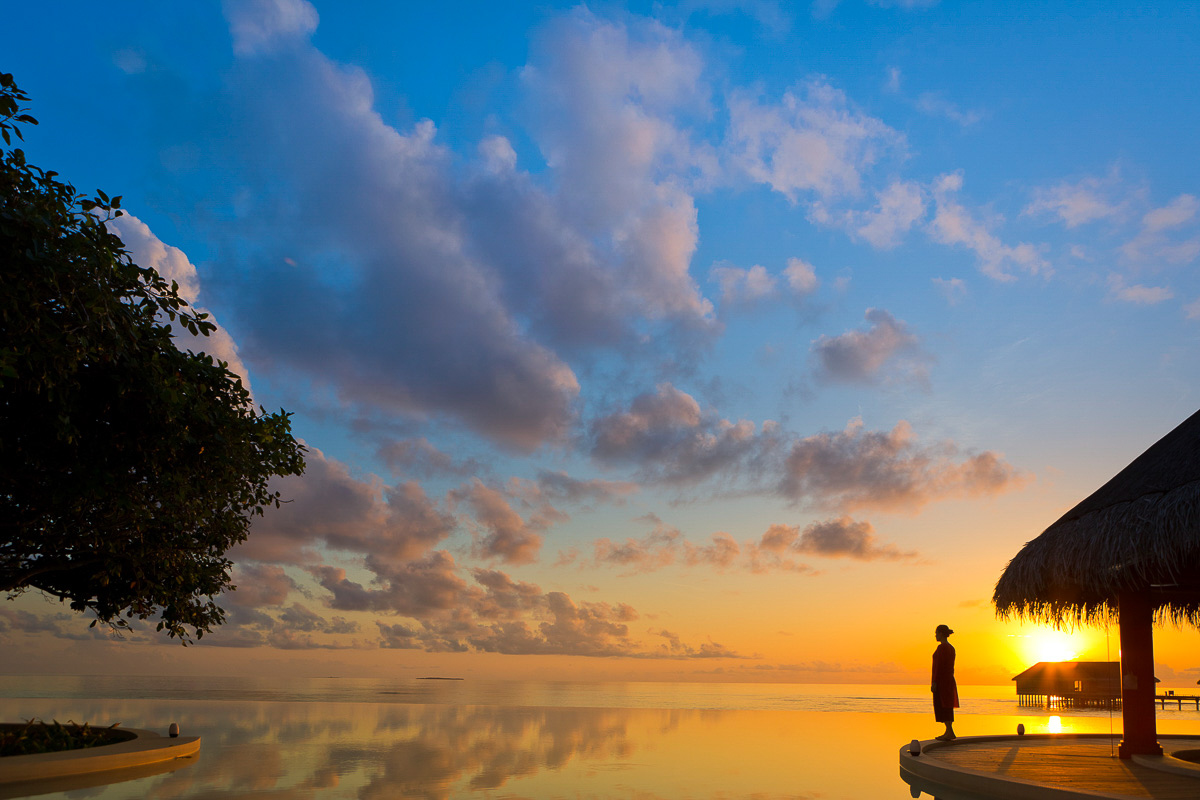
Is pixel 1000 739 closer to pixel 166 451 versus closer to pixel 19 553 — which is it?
pixel 166 451

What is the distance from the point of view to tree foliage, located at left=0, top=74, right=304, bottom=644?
8211 mm

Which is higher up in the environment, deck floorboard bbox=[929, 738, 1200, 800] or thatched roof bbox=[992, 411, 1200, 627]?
thatched roof bbox=[992, 411, 1200, 627]

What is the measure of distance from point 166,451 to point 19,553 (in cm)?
347

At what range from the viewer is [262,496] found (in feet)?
40.0

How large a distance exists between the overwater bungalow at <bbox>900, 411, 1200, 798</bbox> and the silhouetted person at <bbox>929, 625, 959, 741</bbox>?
441 mm

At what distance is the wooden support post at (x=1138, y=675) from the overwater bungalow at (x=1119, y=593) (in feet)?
0.05

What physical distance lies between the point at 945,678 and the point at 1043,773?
11.9ft

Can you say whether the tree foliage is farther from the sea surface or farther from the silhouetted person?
the silhouetted person

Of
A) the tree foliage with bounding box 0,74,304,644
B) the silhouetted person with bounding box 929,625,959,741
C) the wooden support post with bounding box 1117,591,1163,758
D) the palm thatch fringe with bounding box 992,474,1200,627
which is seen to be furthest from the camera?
the silhouetted person with bounding box 929,625,959,741

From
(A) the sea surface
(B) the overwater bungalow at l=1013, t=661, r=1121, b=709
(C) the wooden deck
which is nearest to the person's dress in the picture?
(C) the wooden deck

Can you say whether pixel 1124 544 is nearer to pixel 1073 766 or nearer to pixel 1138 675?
pixel 1138 675

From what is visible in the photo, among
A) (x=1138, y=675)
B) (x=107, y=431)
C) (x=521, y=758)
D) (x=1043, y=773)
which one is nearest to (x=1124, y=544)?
(x=1138, y=675)

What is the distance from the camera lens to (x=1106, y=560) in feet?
34.5

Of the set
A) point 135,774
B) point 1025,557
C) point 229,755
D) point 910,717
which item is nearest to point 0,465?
point 135,774
